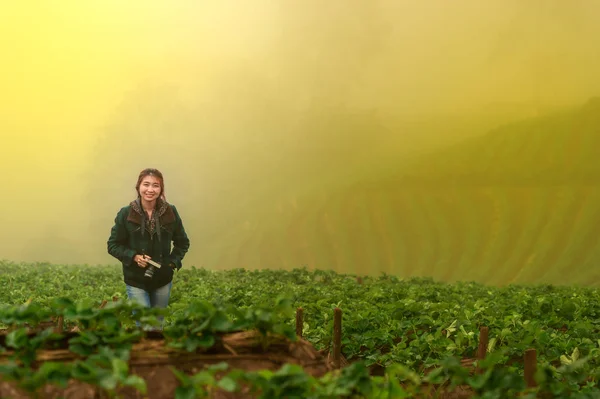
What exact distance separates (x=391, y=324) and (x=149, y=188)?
2.41 m

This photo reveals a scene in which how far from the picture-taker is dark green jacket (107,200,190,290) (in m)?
5.62

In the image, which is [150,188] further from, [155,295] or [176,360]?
[176,360]

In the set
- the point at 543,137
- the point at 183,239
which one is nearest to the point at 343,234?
the point at 543,137

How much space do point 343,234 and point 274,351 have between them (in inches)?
965

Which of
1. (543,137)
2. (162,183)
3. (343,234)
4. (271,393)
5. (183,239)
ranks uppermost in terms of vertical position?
(543,137)

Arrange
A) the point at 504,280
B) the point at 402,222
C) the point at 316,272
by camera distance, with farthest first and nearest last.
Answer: the point at 402,222
the point at 504,280
the point at 316,272

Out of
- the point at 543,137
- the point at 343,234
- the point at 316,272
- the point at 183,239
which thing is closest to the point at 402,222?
the point at 343,234

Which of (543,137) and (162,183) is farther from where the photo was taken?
(543,137)

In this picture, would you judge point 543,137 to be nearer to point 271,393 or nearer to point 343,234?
point 343,234

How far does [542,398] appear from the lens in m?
2.34

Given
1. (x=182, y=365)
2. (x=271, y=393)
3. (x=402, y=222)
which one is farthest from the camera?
(x=402, y=222)

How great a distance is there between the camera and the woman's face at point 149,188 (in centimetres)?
550

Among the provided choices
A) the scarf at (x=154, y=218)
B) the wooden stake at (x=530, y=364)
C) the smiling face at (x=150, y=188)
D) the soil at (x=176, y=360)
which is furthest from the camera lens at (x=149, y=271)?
the wooden stake at (x=530, y=364)

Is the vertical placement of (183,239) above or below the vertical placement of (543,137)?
below
